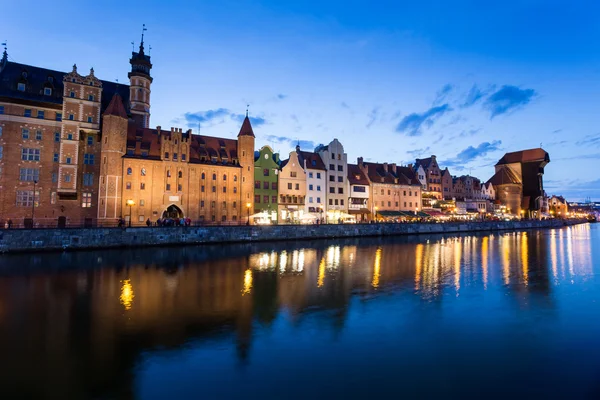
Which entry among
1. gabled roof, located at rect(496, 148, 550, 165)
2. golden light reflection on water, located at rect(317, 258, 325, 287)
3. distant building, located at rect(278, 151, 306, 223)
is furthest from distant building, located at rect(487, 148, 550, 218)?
golden light reflection on water, located at rect(317, 258, 325, 287)

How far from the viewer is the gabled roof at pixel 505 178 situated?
111156 mm

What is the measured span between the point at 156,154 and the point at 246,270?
30255 millimetres

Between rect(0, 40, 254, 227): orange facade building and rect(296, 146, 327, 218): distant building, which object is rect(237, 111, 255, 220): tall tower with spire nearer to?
rect(0, 40, 254, 227): orange facade building

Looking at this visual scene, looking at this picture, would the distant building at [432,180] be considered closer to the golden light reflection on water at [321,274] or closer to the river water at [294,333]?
the river water at [294,333]

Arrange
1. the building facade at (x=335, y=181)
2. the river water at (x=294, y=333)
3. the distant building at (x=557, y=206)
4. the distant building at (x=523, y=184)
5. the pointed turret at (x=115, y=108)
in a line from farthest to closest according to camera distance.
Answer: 1. the distant building at (x=557, y=206)
2. the distant building at (x=523, y=184)
3. the building facade at (x=335, y=181)
4. the pointed turret at (x=115, y=108)
5. the river water at (x=294, y=333)

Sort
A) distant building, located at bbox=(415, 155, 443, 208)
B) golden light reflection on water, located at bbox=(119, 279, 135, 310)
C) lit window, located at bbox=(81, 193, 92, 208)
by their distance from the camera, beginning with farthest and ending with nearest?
distant building, located at bbox=(415, 155, 443, 208) → lit window, located at bbox=(81, 193, 92, 208) → golden light reflection on water, located at bbox=(119, 279, 135, 310)

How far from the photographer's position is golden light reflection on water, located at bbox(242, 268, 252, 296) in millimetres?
19398

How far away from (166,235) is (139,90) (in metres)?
30.8

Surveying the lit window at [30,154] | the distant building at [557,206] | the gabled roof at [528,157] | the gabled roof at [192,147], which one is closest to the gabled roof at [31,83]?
the lit window at [30,154]

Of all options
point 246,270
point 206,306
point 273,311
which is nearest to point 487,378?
point 273,311

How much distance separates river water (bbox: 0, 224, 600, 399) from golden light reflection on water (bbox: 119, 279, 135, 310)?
0.06 meters

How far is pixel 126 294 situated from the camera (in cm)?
1847

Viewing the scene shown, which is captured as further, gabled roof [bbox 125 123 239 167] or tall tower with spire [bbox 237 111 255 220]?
tall tower with spire [bbox 237 111 255 220]

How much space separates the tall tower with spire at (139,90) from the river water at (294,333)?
122 feet
